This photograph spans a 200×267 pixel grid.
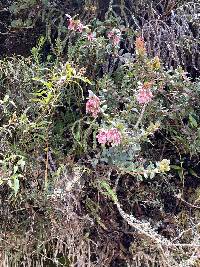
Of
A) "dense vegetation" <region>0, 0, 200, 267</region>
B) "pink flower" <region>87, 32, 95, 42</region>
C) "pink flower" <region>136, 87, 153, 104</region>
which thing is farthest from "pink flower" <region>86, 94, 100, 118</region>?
"pink flower" <region>87, 32, 95, 42</region>

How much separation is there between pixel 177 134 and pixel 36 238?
0.50 m

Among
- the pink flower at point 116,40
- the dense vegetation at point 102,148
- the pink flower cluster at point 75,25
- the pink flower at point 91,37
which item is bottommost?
the dense vegetation at point 102,148

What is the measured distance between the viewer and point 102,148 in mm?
1207

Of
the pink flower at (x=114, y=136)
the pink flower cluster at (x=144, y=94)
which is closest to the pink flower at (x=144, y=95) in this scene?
the pink flower cluster at (x=144, y=94)

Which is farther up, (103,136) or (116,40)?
(116,40)

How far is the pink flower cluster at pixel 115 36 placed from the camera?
1.28 metres

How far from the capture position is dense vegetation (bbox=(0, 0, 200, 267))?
1.16 meters

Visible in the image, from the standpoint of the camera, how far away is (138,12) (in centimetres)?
146

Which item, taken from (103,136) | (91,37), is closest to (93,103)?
(103,136)

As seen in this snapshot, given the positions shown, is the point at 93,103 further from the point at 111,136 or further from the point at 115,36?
the point at 115,36

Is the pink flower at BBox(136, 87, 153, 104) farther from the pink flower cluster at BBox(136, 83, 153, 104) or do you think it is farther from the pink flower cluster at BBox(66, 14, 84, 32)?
the pink flower cluster at BBox(66, 14, 84, 32)

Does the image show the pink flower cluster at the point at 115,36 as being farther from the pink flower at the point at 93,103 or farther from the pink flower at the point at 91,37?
the pink flower at the point at 93,103

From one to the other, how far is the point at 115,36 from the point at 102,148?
0.33 metres

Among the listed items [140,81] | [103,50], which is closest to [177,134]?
[140,81]
